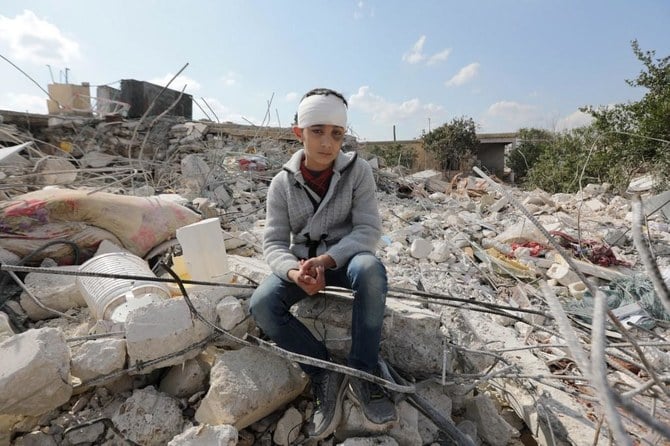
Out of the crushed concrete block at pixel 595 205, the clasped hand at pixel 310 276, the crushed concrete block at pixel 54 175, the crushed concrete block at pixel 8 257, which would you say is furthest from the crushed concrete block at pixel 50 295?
the crushed concrete block at pixel 595 205

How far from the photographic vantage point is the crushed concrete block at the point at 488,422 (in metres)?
1.70

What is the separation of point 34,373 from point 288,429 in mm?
1057

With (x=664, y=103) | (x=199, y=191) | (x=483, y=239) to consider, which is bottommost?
(x=483, y=239)

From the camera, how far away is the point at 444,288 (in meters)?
3.61

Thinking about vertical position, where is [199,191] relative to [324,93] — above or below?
below

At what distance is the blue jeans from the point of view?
5.19 feet

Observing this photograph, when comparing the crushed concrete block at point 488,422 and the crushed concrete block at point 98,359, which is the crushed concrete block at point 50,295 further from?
the crushed concrete block at point 488,422

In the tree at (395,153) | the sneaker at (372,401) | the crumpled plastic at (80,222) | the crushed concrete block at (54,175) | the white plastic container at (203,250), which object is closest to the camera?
the sneaker at (372,401)

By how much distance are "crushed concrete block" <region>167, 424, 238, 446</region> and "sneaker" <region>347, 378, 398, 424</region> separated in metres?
0.52

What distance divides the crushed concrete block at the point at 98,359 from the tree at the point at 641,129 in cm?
918

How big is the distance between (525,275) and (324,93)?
3.35 m

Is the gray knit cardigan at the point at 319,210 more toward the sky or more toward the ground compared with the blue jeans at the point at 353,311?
more toward the sky

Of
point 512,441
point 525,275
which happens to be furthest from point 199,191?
point 512,441

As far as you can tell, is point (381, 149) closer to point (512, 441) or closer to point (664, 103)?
point (664, 103)
